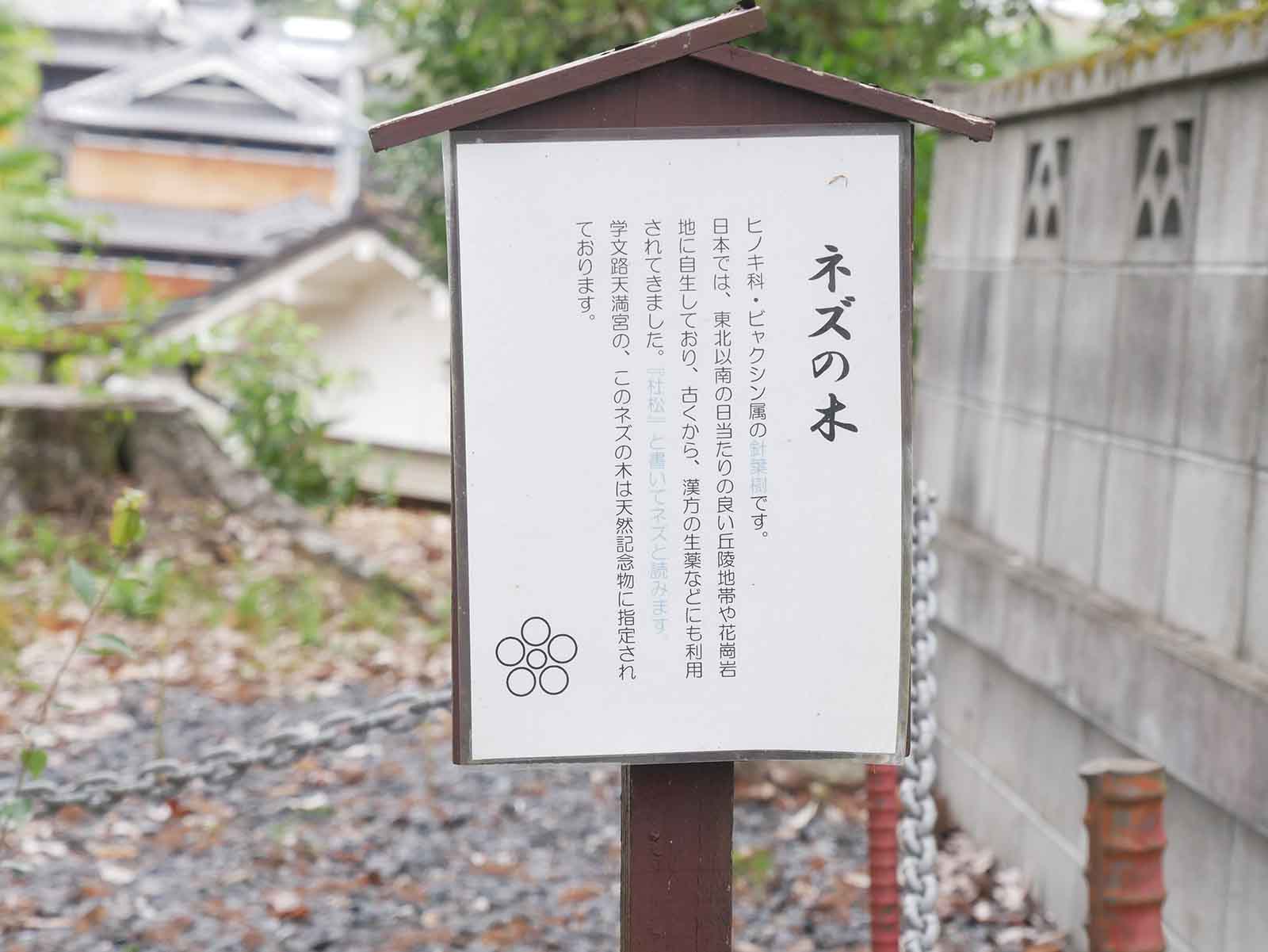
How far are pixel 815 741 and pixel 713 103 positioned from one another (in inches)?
45.6

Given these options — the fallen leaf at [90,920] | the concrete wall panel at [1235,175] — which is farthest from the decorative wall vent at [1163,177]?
the fallen leaf at [90,920]

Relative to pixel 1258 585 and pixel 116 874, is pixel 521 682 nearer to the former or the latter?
pixel 1258 585

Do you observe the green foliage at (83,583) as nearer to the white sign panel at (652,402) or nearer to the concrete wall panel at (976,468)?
the white sign panel at (652,402)

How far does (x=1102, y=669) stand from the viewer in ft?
13.2

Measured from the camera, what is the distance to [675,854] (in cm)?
276

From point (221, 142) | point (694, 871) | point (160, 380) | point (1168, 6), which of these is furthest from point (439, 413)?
point (221, 142)

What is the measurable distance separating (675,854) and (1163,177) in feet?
7.91

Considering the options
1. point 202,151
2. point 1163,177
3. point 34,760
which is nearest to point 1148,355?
point 1163,177

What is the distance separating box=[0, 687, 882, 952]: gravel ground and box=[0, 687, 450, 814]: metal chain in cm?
22

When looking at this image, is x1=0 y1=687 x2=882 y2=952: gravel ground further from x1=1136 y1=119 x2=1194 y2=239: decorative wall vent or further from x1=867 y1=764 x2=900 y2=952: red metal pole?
x1=1136 y1=119 x2=1194 y2=239: decorative wall vent

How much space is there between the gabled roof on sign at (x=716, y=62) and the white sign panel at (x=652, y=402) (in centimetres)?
6

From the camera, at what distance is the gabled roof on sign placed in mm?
2492

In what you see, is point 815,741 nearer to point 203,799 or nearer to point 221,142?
point 203,799

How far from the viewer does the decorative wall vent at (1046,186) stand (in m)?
4.68
